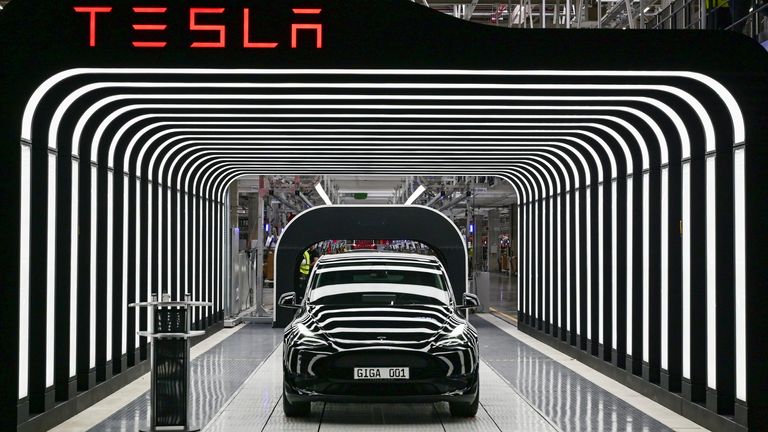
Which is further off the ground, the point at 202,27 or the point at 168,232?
the point at 202,27

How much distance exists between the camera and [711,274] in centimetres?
883

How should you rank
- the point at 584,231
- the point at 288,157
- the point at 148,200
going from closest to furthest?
1. the point at 148,200
2. the point at 584,231
3. the point at 288,157

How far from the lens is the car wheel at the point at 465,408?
9.02m

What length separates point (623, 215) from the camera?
1209 cm

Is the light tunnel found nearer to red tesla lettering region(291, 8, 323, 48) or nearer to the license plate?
red tesla lettering region(291, 8, 323, 48)

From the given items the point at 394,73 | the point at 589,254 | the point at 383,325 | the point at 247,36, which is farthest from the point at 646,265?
the point at 247,36

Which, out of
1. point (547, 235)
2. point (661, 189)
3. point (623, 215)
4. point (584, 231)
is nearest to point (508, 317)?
point (547, 235)

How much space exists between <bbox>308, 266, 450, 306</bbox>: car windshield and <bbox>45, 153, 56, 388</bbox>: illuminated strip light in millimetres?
2422

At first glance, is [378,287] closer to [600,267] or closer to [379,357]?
[379,357]
